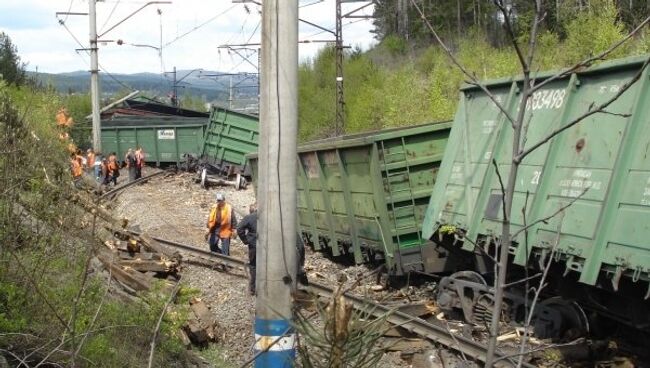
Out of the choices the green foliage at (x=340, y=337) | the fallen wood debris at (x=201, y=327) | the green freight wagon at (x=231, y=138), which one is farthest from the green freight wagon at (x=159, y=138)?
the green foliage at (x=340, y=337)

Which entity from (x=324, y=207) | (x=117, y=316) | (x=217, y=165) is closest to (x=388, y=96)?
(x=217, y=165)

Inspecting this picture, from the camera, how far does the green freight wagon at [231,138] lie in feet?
107

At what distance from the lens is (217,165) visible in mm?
33906

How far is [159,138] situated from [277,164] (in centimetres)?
3571

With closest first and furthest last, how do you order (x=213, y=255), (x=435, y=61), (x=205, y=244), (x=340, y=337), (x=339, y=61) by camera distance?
1. (x=340, y=337)
2. (x=213, y=255)
3. (x=205, y=244)
4. (x=339, y=61)
5. (x=435, y=61)

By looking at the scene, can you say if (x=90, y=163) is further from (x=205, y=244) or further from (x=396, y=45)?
(x=396, y=45)

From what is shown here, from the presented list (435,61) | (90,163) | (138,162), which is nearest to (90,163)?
(90,163)

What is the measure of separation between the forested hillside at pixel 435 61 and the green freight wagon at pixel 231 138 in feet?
18.6

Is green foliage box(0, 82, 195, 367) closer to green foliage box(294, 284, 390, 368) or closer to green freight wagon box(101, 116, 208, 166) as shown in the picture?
green foliage box(294, 284, 390, 368)

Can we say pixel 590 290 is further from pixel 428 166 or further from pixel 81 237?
pixel 81 237

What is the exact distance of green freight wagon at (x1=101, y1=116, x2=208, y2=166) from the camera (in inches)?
1531

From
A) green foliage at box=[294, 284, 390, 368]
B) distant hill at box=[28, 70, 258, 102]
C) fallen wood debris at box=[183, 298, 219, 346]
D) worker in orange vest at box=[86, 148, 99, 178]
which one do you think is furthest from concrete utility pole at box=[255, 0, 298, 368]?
worker in orange vest at box=[86, 148, 99, 178]

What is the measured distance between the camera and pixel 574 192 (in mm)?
8125

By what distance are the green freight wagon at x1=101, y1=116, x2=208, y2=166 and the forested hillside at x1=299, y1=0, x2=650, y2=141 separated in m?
6.79
